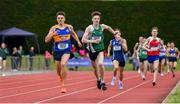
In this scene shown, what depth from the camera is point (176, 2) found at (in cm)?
5272

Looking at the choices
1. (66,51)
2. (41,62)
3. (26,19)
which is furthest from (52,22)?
(66,51)

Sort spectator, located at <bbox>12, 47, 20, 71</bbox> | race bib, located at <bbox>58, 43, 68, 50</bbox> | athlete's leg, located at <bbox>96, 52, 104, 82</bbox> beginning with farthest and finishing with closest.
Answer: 1. spectator, located at <bbox>12, 47, 20, 71</bbox>
2. athlete's leg, located at <bbox>96, 52, 104, 82</bbox>
3. race bib, located at <bbox>58, 43, 68, 50</bbox>

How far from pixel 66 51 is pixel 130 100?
2.65 meters

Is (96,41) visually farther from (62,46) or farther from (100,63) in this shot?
(62,46)

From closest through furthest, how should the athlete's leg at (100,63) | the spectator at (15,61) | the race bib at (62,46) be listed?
the race bib at (62,46), the athlete's leg at (100,63), the spectator at (15,61)

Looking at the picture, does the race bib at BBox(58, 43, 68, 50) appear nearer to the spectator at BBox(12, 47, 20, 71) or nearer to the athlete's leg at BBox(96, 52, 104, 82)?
the athlete's leg at BBox(96, 52, 104, 82)

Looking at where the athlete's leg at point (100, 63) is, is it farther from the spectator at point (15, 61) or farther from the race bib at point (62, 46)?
the spectator at point (15, 61)

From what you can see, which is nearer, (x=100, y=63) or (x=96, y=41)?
(x=96, y=41)

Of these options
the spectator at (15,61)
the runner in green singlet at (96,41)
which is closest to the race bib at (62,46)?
the runner in green singlet at (96,41)

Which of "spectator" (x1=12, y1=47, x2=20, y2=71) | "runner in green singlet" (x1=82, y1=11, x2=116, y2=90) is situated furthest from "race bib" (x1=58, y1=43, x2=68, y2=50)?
"spectator" (x1=12, y1=47, x2=20, y2=71)

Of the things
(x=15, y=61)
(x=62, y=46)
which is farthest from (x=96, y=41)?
(x=15, y=61)

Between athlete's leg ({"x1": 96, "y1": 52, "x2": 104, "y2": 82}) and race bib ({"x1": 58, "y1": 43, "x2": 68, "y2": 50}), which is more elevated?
race bib ({"x1": 58, "y1": 43, "x2": 68, "y2": 50})

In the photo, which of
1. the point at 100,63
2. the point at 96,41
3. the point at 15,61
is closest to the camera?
the point at 96,41

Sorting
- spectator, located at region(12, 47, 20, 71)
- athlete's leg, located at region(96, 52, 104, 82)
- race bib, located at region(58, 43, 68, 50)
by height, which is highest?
spectator, located at region(12, 47, 20, 71)
